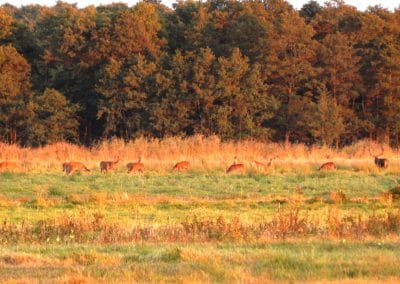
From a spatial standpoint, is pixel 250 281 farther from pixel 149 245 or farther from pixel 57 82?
pixel 57 82

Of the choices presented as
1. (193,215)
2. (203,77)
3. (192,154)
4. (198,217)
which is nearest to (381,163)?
(192,154)

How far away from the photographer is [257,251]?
1088cm

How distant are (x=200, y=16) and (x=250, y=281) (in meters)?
39.6

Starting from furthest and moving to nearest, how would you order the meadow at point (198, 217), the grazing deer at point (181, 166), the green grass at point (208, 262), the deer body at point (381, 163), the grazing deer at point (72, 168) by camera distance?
the deer body at point (381, 163) < the grazing deer at point (181, 166) < the grazing deer at point (72, 168) < the meadow at point (198, 217) < the green grass at point (208, 262)

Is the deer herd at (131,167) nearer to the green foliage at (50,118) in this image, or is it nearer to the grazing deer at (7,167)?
the grazing deer at (7,167)

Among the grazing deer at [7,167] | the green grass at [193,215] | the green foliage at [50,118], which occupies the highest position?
the green foliage at [50,118]

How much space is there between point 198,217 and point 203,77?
2748cm

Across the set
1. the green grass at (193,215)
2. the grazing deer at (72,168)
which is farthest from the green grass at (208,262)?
the grazing deer at (72,168)

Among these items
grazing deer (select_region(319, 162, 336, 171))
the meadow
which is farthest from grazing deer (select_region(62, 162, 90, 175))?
grazing deer (select_region(319, 162, 336, 171))

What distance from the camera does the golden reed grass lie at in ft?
106

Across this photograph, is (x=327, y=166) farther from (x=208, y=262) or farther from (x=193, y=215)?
(x=208, y=262)

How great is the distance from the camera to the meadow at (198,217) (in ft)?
31.5

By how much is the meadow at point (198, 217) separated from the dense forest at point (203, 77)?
22.1ft

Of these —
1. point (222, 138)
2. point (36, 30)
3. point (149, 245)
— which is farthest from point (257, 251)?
point (36, 30)
